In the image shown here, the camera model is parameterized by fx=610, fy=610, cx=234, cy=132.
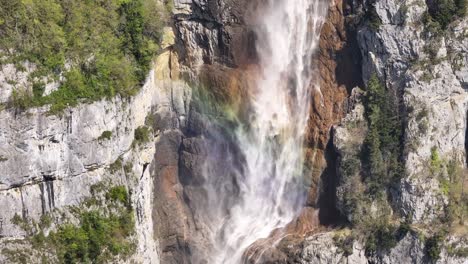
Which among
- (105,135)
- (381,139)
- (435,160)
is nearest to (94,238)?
(105,135)

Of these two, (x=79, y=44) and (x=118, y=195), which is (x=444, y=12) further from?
(x=118, y=195)

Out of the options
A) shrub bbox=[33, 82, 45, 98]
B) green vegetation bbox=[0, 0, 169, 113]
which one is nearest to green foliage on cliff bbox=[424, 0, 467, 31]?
green vegetation bbox=[0, 0, 169, 113]

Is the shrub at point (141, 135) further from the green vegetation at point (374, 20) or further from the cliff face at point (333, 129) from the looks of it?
the green vegetation at point (374, 20)

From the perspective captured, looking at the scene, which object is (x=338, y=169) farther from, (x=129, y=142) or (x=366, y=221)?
(x=129, y=142)

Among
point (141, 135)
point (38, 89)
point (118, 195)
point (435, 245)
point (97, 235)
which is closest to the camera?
point (38, 89)

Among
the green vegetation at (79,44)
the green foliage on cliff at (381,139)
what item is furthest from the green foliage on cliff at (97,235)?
the green foliage on cliff at (381,139)
